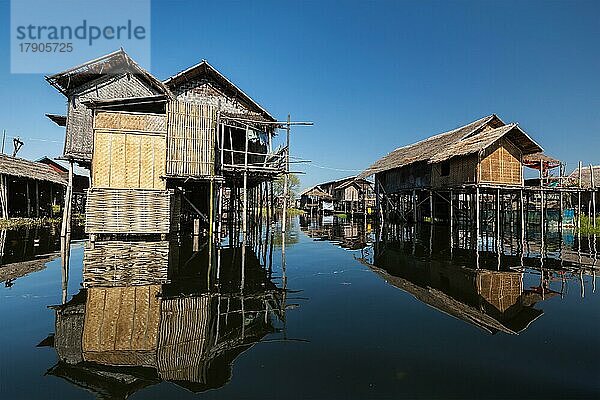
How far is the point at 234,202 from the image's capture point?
25562 mm

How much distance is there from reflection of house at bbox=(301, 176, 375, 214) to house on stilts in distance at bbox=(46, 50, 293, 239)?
102ft

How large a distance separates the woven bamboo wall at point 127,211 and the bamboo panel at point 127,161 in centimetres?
37

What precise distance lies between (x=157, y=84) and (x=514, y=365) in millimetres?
20594

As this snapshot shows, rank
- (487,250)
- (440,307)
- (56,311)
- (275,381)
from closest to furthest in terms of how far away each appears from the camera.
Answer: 1. (275,381)
2. (56,311)
3. (440,307)
4. (487,250)

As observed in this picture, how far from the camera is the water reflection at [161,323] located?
4371 mm

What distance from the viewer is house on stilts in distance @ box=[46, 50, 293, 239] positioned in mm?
16328

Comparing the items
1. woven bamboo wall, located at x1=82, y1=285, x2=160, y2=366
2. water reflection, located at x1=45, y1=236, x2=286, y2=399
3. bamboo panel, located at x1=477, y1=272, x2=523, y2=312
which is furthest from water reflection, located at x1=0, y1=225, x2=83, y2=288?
bamboo panel, located at x1=477, y1=272, x2=523, y2=312

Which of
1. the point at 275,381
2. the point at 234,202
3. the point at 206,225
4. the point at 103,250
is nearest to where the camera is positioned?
the point at 275,381

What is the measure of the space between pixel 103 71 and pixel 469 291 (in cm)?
2035

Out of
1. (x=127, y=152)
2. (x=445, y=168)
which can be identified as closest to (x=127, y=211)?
(x=127, y=152)

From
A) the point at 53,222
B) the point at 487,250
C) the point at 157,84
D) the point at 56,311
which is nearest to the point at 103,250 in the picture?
the point at 56,311

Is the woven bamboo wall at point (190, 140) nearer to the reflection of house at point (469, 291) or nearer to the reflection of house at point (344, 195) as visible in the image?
the reflection of house at point (469, 291)

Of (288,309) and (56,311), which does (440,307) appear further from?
(56,311)

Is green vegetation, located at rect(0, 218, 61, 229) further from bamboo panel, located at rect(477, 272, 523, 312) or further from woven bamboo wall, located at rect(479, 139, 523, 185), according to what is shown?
woven bamboo wall, located at rect(479, 139, 523, 185)
